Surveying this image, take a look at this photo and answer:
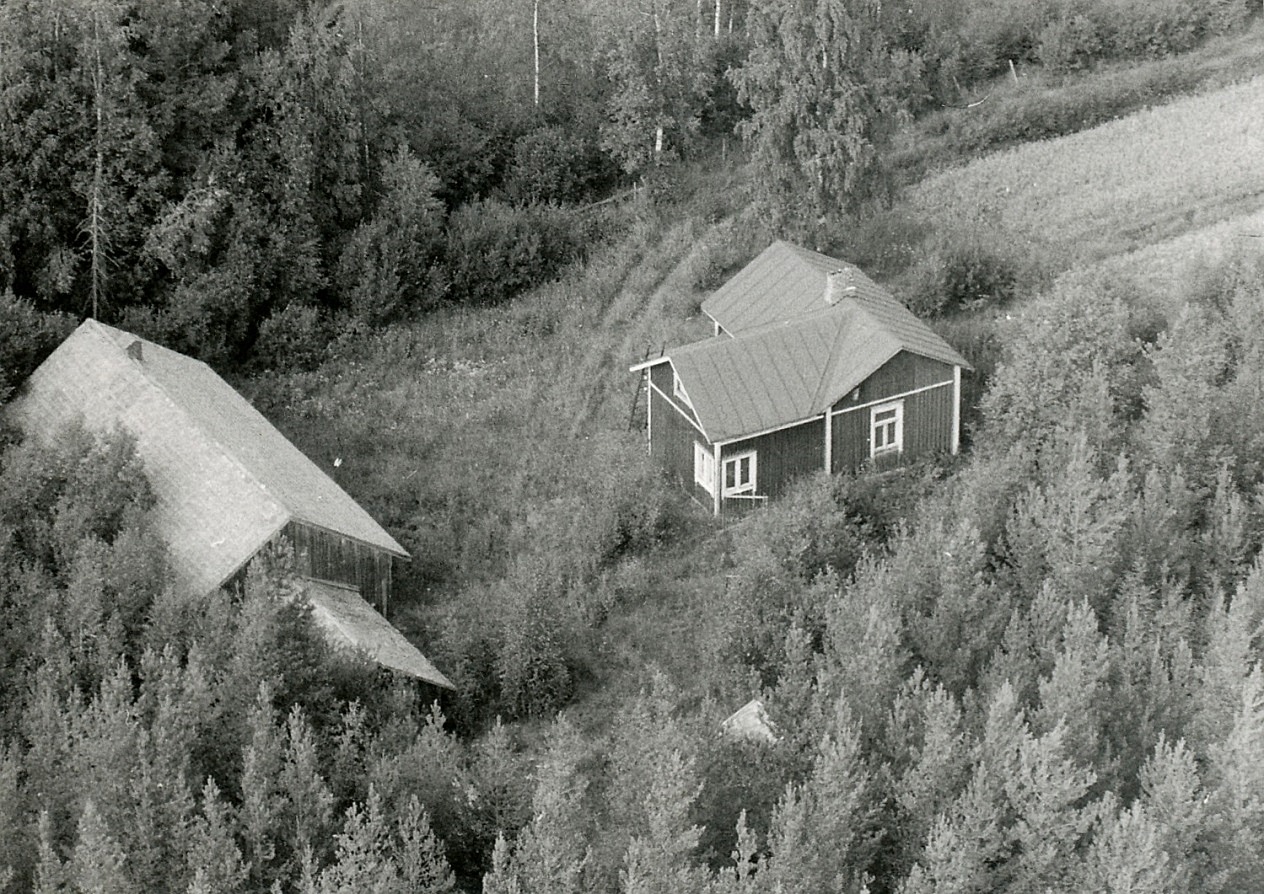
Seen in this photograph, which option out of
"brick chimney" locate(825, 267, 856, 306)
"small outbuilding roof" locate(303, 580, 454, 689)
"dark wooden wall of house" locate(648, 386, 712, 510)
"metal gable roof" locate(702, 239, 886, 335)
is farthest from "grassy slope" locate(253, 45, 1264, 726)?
"brick chimney" locate(825, 267, 856, 306)

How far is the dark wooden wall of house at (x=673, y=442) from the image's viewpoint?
37.8 m

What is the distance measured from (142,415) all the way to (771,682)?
1551 cm

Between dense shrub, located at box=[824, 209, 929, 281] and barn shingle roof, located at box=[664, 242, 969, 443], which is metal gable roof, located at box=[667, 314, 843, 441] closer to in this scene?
barn shingle roof, located at box=[664, 242, 969, 443]

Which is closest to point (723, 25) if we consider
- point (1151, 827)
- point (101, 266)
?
point (101, 266)

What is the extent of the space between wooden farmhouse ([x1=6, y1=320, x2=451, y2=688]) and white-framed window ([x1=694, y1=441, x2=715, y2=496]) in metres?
7.35

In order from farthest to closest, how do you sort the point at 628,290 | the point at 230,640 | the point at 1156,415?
the point at 628,290, the point at 1156,415, the point at 230,640

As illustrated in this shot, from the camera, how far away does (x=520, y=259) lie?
48.4 meters

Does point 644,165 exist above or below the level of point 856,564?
above

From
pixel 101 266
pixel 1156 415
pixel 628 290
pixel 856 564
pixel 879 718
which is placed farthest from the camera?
pixel 628 290

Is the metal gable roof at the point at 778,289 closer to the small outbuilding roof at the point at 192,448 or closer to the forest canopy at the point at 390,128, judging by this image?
the forest canopy at the point at 390,128

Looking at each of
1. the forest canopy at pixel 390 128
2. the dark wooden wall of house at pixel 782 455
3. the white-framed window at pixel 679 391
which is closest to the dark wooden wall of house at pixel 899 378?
the dark wooden wall of house at pixel 782 455

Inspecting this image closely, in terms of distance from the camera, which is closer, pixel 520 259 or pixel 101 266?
pixel 101 266

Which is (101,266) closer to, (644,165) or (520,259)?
(520,259)

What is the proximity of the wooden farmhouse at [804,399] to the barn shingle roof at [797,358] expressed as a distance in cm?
2
